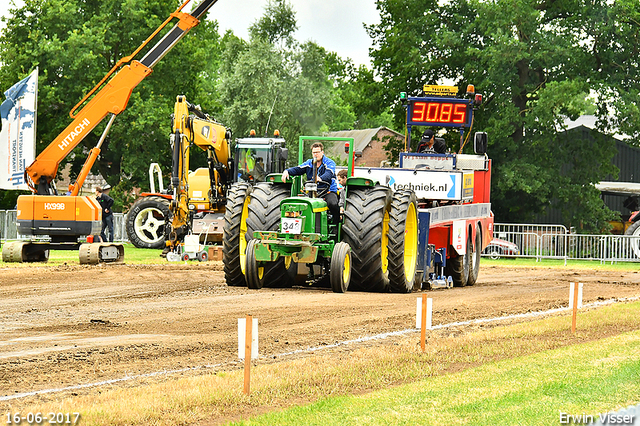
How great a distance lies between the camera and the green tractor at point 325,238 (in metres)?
14.5

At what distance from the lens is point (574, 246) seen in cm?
3150

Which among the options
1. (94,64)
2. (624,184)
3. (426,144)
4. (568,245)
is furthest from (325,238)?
(624,184)

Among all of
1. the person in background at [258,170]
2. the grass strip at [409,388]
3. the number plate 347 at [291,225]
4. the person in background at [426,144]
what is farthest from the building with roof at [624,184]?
the grass strip at [409,388]

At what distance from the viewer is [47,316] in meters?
11.9

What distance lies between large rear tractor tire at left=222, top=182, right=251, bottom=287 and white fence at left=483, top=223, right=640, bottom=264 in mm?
17954

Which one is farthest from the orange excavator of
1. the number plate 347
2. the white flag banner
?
the number plate 347

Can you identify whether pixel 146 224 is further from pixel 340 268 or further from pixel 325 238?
pixel 340 268

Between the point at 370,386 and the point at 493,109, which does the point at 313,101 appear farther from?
the point at 370,386

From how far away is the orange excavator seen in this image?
2108cm

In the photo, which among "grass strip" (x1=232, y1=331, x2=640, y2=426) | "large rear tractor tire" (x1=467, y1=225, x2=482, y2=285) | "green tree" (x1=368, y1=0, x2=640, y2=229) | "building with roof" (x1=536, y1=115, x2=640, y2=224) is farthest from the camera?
"building with roof" (x1=536, y1=115, x2=640, y2=224)

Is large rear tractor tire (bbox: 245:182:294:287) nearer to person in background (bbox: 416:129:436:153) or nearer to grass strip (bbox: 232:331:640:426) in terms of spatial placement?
person in background (bbox: 416:129:436:153)

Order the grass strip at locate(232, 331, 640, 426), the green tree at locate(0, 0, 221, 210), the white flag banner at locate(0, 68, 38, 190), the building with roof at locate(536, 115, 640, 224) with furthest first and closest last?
the building with roof at locate(536, 115, 640, 224) → the green tree at locate(0, 0, 221, 210) → the white flag banner at locate(0, 68, 38, 190) → the grass strip at locate(232, 331, 640, 426)

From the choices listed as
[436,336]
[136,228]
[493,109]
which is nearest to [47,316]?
[436,336]

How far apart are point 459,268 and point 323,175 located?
18.1ft
